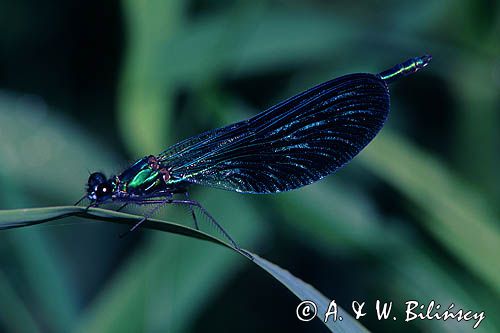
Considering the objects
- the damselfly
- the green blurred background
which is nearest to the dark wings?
the damselfly

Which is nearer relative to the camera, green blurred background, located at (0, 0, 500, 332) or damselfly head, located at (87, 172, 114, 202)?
damselfly head, located at (87, 172, 114, 202)

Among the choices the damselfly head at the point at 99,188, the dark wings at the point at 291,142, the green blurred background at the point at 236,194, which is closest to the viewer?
the dark wings at the point at 291,142

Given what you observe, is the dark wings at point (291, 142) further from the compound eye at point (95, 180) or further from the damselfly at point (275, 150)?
the compound eye at point (95, 180)

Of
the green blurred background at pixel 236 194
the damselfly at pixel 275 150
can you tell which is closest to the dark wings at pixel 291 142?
the damselfly at pixel 275 150

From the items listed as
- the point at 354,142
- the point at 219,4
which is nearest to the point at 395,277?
the point at 354,142

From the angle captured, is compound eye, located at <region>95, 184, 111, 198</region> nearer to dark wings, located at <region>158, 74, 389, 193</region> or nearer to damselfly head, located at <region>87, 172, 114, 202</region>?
damselfly head, located at <region>87, 172, 114, 202</region>

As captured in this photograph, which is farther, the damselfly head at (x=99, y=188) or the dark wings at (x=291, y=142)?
the damselfly head at (x=99, y=188)

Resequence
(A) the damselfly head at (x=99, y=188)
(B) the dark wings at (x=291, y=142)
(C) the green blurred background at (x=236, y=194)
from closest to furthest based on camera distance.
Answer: (B) the dark wings at (x=291, y=142)
(A) the damselfly head at (x=99, y=188)
(C) the green blurred background at (x=236, y=194)
